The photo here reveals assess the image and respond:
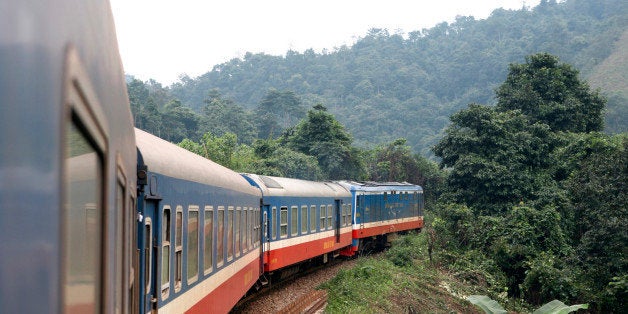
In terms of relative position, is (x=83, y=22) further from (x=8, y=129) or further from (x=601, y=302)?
(x=601, y=302)

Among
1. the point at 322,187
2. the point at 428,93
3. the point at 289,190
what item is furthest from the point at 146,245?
the point at 428,93

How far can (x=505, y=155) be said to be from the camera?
28.0 m

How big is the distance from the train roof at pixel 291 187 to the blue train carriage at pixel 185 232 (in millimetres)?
4011

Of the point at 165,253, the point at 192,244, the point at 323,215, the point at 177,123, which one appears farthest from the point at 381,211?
the point at 177,123

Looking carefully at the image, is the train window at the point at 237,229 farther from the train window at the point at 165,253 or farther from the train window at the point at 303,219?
the train window at the point at 303,219

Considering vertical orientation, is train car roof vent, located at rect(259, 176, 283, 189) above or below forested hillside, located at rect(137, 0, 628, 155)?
below

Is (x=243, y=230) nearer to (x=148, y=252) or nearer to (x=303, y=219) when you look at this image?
(x=148, y=252)

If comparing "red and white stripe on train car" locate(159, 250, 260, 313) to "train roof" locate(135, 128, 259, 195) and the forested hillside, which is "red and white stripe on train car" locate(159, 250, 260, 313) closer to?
"train roof" locate(135, 128, 259, 195)

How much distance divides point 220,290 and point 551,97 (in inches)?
1070

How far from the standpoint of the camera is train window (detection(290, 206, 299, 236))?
16.7m

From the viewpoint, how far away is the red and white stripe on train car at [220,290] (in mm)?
6380

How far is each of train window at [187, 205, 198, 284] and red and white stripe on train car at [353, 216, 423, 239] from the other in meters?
16.7

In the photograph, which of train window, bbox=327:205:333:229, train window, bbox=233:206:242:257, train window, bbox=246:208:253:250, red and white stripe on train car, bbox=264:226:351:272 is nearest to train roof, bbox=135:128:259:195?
train window, bbox=233:206:242:257

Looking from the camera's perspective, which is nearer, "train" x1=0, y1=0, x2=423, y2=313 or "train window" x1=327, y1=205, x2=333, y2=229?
"train" x1=0, y1=0, x2=423, y2=313
